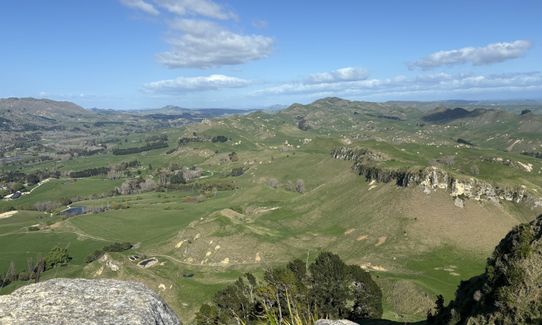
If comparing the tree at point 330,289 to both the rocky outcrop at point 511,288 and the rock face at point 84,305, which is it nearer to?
the rocky outcrop at point 511,288

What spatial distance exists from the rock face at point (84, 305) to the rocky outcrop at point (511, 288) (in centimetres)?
3544

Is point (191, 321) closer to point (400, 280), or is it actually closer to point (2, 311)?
point (400, 280)

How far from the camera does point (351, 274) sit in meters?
96.8

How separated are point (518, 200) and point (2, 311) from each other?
207 m

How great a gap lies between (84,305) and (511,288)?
40815 mm

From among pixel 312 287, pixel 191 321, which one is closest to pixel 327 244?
pixel 191 321

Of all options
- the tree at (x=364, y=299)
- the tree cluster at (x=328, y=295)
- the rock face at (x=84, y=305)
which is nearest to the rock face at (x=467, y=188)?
the tree at (x=364, y=299)

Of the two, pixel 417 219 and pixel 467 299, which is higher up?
pixel 467 299

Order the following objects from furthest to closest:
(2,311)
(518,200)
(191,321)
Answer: (518,200)
(191,321)
(2,311)

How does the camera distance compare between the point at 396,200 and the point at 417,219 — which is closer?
the point at 417,219

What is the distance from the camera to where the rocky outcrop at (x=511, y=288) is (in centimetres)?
4023

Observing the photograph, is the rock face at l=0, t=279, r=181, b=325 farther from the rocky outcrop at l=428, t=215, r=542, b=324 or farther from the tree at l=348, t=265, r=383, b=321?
the tree at l=348, t=265, r=383, b=321

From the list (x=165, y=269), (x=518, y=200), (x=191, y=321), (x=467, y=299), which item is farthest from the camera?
(x=518, y=200)

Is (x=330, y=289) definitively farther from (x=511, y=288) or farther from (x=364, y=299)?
(x=511, y=288)
